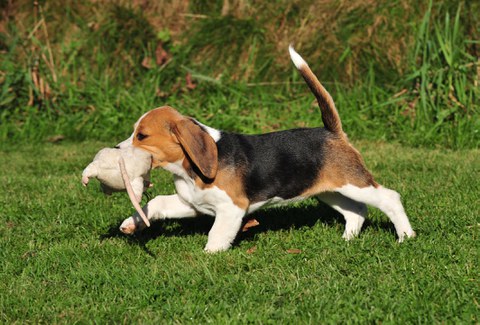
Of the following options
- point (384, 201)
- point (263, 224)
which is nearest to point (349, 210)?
point (384, 201)

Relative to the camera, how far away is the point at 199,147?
191 inches

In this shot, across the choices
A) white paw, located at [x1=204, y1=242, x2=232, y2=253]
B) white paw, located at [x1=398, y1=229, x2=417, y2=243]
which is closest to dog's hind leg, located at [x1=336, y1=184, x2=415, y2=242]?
white paw, located at [x1=398, y1=229, x2=417, y2=243]

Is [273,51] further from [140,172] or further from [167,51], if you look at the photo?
[140,172]

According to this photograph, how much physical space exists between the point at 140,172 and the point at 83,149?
4821 mm

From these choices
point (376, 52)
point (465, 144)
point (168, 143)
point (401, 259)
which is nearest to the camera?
point (401, 259)

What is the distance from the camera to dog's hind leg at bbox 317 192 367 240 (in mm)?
5453

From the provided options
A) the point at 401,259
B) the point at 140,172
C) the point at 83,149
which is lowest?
the point at 83,149

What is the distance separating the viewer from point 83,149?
9.46 metres

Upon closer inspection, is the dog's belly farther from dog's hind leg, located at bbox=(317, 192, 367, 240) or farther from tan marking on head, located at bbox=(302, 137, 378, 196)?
dog's hind leg, located at bbox=(317, 192, 367, 240)

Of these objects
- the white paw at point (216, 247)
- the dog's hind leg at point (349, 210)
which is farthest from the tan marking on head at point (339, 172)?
the white paw at point (216, 247)

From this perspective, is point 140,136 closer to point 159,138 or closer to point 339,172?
point 159,138

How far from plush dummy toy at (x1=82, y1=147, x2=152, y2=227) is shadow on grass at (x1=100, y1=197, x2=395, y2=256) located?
2.02 feet

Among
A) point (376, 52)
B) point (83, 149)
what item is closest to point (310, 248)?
point (83, 149)

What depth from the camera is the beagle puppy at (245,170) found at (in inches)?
196
